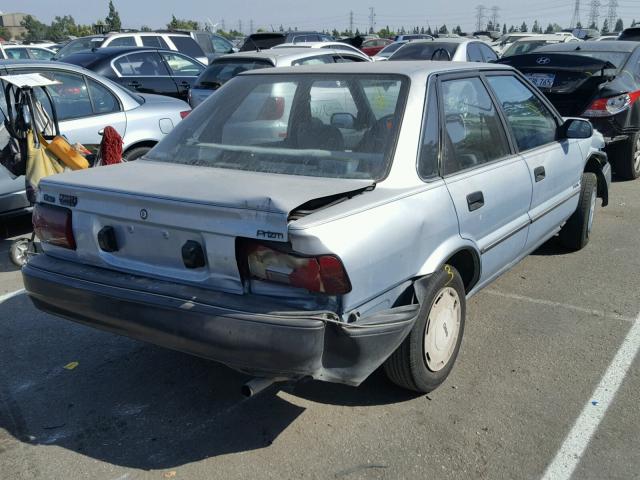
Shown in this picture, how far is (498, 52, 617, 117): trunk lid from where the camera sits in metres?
7.65

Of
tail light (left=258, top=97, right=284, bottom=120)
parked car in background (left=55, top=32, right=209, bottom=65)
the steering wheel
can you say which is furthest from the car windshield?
parked car in background (left=55, top=32, right=209, bottom=65)

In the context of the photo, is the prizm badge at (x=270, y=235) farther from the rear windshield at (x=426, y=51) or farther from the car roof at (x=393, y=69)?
the rear windshield at (x=426, y=51)

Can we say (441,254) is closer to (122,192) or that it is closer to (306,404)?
(306,404)

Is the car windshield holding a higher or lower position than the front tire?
higher

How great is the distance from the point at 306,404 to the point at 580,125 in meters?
2.86

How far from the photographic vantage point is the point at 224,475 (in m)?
2.78

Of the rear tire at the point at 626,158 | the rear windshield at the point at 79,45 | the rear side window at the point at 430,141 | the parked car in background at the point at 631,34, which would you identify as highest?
the rear side window at the point at 430,141

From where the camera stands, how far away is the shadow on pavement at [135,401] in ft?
9.87

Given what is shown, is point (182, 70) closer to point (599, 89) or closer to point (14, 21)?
point (599, 89)

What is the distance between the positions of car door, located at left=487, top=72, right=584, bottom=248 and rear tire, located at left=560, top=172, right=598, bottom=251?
0.35m

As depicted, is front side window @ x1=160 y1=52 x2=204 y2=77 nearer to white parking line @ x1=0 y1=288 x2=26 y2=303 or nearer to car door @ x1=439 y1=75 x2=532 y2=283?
white parking line @ x1=0 y1=288 x2=26 y2=303

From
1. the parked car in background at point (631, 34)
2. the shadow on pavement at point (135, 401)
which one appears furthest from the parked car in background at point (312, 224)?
the parked car in background at point (631, 34)

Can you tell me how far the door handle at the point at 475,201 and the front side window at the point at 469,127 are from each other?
0.16 meters

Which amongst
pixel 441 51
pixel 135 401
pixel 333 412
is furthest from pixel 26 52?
pixel 333 412
